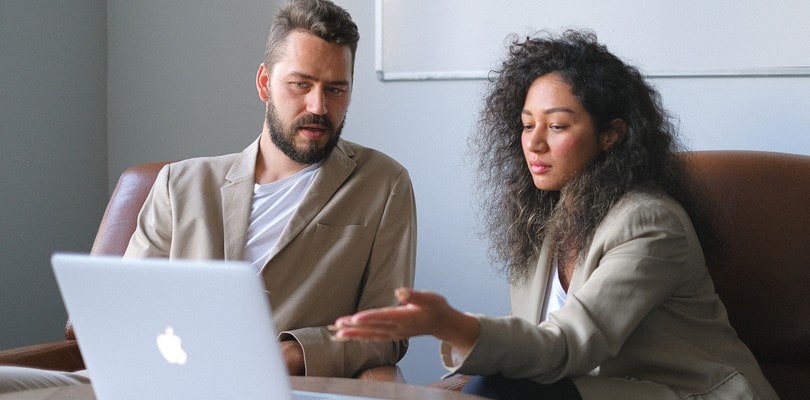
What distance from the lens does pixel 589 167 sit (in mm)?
2033

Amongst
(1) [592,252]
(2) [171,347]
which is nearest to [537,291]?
(1) [592,252]

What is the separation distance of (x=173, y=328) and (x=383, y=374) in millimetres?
862

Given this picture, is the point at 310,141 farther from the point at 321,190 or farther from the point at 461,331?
the point at 461,331

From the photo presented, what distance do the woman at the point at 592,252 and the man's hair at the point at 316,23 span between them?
0.38m

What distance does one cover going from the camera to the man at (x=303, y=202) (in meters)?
2.26

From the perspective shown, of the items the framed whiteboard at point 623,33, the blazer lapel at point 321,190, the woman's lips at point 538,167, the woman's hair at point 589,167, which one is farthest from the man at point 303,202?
the framed whiteboard at point 623,33

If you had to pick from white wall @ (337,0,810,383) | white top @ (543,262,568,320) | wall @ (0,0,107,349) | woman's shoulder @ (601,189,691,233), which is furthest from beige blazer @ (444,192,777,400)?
wall @ (0,0,107,349)

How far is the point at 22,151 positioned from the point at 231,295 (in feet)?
7.68

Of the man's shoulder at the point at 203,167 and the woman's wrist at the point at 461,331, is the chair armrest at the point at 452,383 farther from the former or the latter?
the man's shoulder at the point at 203,167

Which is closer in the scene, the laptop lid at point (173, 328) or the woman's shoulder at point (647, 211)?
the laptop lid at point (173, 328)

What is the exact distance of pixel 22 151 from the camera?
3285mm

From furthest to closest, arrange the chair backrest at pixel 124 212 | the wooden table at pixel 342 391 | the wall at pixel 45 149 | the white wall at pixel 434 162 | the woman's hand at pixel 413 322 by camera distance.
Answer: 1. the wall at pixel 45 149
2. the white wall at pixel 434 162
3. the chair backrest at pixel 124 212
4. the wooden table at pixel 342 391
5. the woman's hand at pixel 413 322

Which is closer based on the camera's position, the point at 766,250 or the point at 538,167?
the point at 538,167

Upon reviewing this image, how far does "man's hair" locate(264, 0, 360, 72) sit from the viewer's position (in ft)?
7.77
